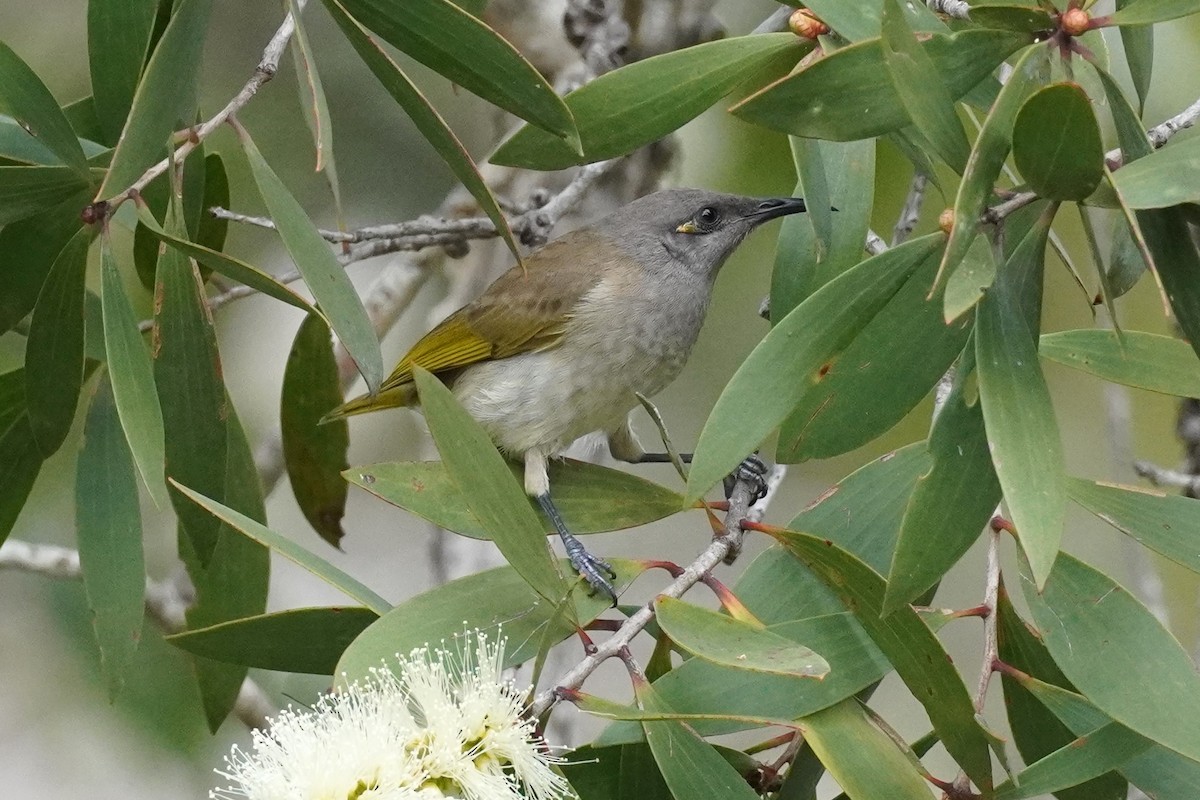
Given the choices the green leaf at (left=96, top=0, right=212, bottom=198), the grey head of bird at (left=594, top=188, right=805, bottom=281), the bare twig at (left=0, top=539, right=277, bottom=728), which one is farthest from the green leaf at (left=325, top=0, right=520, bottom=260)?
the bare twig at (left=0, top=539, right=277, bottom=728)

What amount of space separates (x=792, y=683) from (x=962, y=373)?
476 mm

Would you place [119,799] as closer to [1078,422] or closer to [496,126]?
[496,126]

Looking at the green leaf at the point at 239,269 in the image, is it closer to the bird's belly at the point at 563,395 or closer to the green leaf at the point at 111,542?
the green leaf at the point at 111,542

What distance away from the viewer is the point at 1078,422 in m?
5.28

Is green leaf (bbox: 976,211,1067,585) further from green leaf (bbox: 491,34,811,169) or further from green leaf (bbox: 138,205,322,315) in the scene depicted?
green leaf (bbox: 138,205,322,315)

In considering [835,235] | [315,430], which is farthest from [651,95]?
[315,430]

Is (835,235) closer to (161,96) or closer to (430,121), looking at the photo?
(430,121)

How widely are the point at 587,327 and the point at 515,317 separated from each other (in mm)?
217

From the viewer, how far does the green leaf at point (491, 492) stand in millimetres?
1533

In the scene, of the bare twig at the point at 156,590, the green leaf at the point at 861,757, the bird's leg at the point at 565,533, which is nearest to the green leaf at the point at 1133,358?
the green leaf at the point at 861,757

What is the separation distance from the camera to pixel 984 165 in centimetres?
139

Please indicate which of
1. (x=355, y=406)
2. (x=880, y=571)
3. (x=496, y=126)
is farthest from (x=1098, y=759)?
(x=496, y=126)

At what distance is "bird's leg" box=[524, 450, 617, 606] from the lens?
2043mm

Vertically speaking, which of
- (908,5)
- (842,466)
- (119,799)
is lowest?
(119,799)
